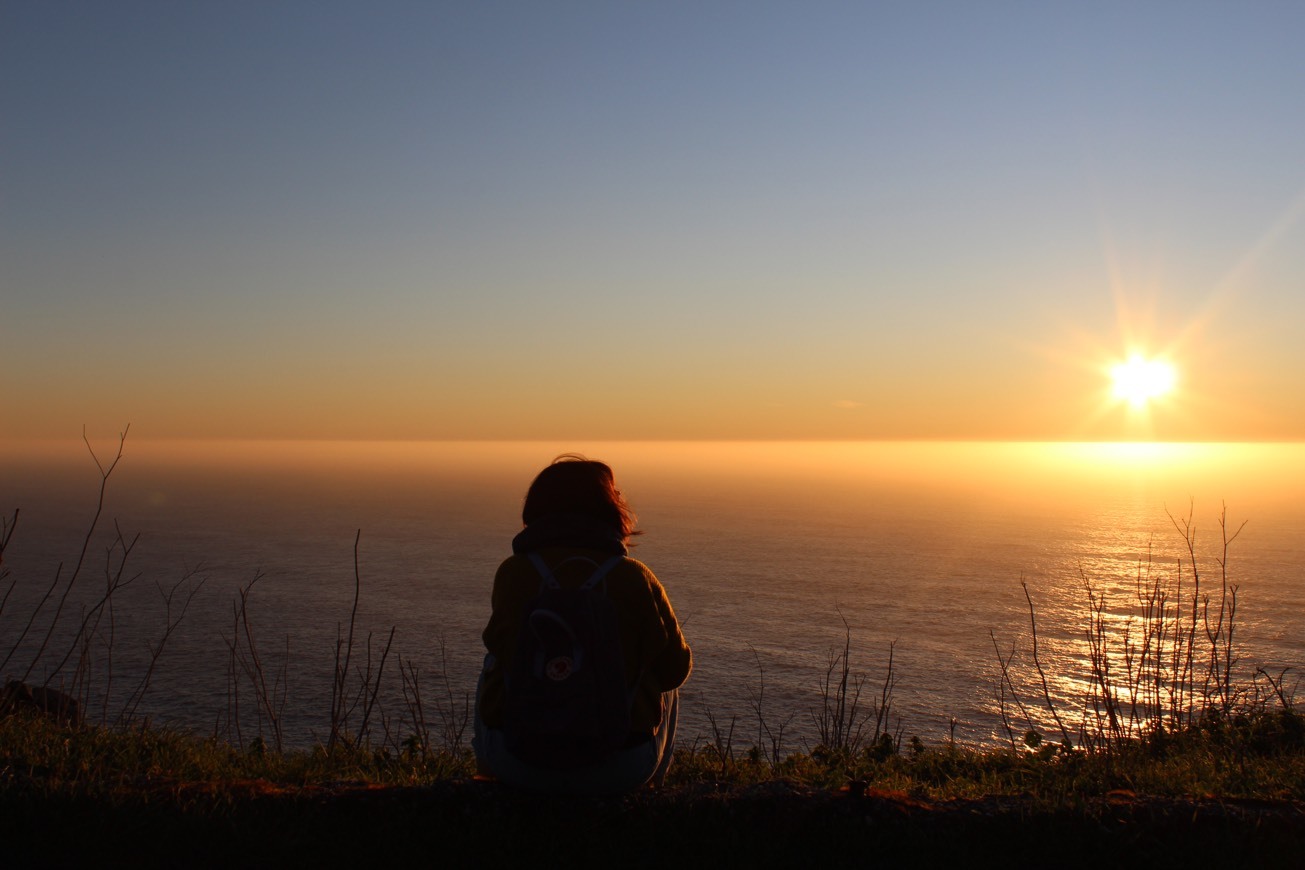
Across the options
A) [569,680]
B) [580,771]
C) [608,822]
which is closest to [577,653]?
[569,680]

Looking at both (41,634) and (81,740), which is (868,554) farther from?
(81,740)

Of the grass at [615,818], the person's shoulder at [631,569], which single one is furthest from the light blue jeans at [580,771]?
the person's shoulder at [631,569]

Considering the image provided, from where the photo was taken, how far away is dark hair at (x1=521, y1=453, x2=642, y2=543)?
3992mm

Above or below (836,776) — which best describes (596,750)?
above

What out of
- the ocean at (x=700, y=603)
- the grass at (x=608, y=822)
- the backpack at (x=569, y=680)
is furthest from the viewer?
the ocean at (x=700, y=603)

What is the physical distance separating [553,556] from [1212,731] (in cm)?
610

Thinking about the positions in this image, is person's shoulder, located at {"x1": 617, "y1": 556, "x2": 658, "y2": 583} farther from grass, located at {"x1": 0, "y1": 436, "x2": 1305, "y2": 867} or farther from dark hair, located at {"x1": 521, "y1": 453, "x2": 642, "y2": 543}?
grass, located at {"x1": 0, "y1": 436, "x2": 1305, "y2": 867}

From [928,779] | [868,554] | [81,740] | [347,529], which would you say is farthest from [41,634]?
[868,554]

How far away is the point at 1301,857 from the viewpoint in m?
3.97

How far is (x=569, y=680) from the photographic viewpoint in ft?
12.0

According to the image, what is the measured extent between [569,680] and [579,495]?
2.74ft

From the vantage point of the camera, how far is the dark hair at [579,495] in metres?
3.99

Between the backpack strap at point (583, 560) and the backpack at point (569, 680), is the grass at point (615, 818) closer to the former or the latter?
the backpack at point (569, 680)

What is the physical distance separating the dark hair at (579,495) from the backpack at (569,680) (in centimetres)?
43
